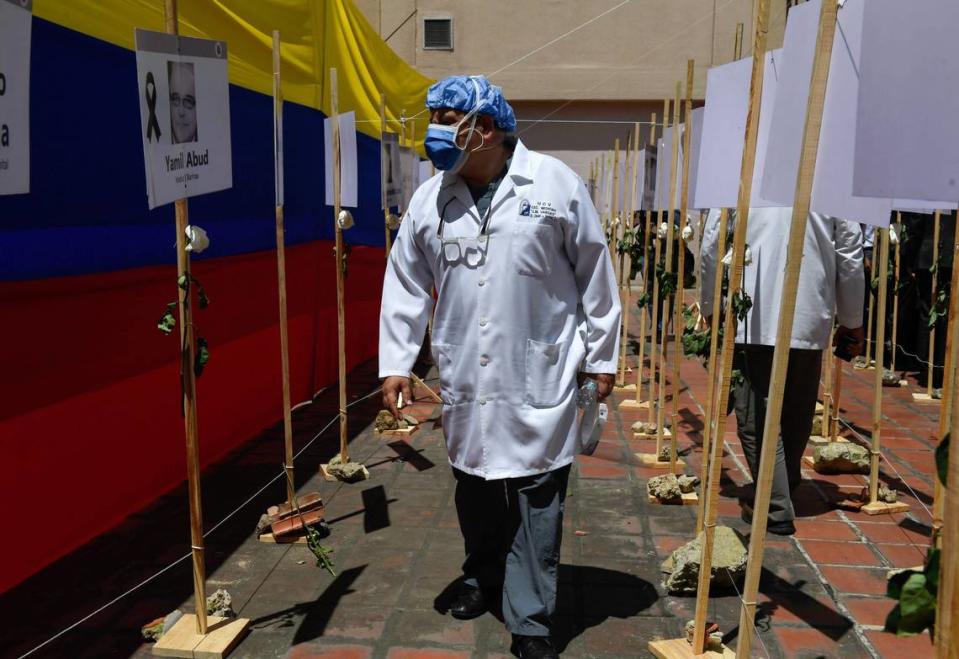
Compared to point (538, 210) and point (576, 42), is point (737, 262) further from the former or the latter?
Answer: point (576, 42)

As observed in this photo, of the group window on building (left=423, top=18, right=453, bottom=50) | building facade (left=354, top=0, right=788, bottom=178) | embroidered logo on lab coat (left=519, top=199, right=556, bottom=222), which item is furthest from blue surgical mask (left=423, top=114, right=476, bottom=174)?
window on building (left=423, top=18, right=453, bottom=50)

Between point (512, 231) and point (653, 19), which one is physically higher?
point (653, 19)

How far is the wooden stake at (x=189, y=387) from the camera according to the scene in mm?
2844

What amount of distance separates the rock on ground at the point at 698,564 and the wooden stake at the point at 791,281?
1180 mm

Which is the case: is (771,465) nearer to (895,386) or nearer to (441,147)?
(441,147)

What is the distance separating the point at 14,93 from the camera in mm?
2143

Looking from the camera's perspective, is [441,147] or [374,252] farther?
[374,252]

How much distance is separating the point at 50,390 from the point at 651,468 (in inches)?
122

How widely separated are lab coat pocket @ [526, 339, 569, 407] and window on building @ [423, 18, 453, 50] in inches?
574

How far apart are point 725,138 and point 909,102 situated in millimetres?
1633

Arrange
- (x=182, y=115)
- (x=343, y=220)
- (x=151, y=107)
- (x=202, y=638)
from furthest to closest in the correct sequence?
(x=343, y=220), (x=202, y=638), (x=182, y=115), (x=151, y=107)

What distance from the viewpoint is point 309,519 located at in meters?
4.03

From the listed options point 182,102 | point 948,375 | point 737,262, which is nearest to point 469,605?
point 737,262

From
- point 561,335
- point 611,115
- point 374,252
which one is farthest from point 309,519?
point 611,115
